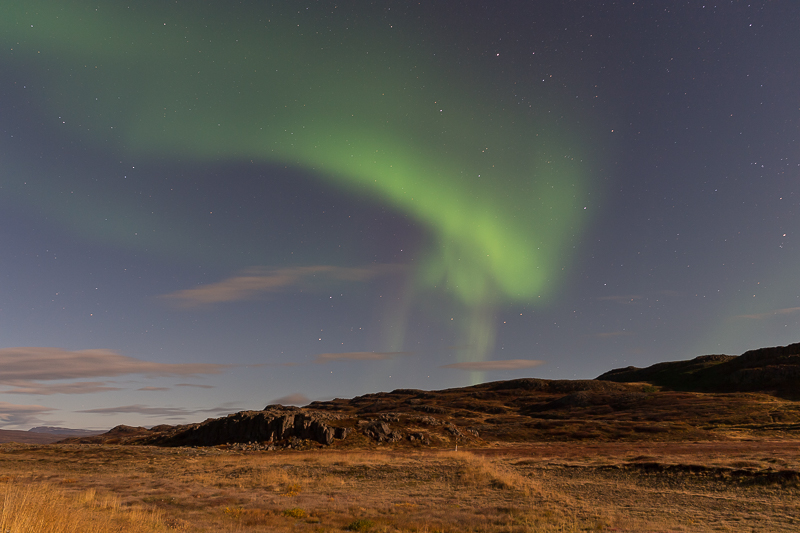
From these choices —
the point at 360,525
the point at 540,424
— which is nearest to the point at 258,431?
the point at 360,525

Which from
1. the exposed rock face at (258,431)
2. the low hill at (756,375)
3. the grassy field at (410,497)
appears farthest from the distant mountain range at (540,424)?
the grassy field at (410,497)

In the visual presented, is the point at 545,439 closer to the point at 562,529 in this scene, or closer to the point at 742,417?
the point at 742,417

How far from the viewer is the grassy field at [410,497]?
16.5 meters

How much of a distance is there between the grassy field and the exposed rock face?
103 feet

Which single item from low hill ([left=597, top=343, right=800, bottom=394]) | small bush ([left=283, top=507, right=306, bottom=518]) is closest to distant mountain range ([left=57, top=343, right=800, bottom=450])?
low hill ([left=597, top=343, right=800, bottom=394])

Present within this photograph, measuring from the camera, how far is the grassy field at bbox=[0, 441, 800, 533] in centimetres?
1647

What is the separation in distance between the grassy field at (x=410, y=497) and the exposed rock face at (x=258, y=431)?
1237 inches

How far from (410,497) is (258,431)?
198 ft

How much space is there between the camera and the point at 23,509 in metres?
11.4

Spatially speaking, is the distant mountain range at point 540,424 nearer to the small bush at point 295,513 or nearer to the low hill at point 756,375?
the low hill at point 756,375

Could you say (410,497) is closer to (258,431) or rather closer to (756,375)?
(258,431)

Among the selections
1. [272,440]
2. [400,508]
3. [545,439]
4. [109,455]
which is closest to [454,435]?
[545,439]

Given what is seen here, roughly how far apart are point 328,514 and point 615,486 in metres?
19.8

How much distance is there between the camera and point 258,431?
76.9m
